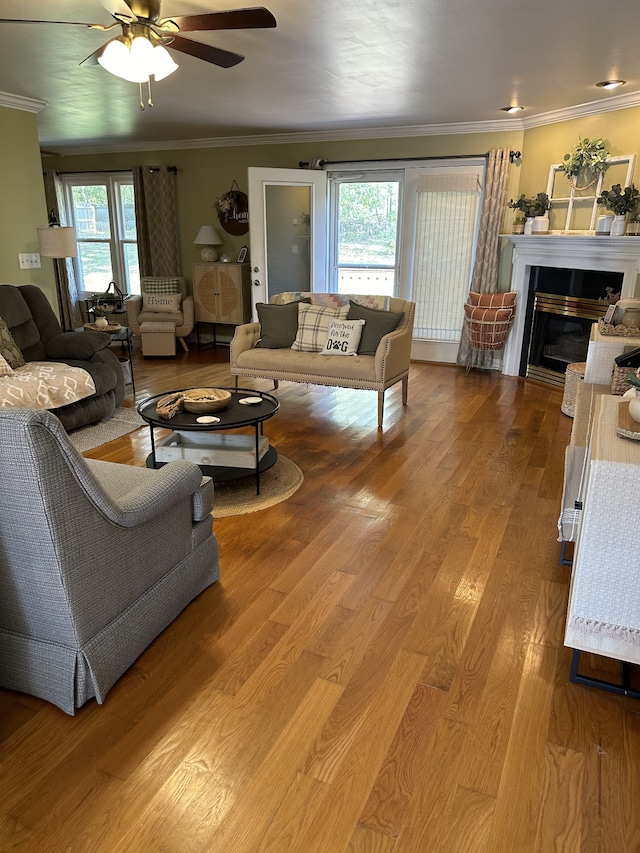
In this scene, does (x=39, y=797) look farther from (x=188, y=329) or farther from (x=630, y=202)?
(x=188, y=329)

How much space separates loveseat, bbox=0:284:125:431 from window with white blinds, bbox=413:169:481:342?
3.51 metres

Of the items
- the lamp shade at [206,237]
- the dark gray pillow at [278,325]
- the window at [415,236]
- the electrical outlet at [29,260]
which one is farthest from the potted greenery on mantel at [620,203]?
the electrical outlet at [29,260]

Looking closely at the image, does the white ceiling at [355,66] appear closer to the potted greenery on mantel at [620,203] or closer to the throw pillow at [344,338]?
the potted greenery on mantel at [620,203]

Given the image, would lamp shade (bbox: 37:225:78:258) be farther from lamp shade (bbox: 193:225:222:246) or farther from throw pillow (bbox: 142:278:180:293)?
lamp shade (bbox: 193:225:222:246)

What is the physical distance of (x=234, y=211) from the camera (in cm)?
714

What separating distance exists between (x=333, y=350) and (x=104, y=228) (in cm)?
Answer: 542

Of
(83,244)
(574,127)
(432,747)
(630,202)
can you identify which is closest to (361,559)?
(432,747)

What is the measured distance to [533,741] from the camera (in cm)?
166

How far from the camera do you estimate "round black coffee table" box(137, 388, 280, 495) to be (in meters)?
3.03

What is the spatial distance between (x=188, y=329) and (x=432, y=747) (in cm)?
611

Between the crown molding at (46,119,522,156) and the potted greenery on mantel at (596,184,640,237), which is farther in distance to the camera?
the crown molding at (46,119,522,156)

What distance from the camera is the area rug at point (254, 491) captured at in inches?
120

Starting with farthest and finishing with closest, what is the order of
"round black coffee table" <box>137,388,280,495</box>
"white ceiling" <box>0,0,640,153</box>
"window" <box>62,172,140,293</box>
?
"window" <box>62,172,140,293</box> < "round black coffee table" <box>137,388,280,495</box> < "white ceiling" <box>0,0,640,153</box>

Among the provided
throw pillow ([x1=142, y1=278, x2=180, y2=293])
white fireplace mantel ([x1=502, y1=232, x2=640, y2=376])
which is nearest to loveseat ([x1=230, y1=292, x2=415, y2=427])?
white fireplace mantel ([x1=502, y1=232, x2=640, y2=376])
